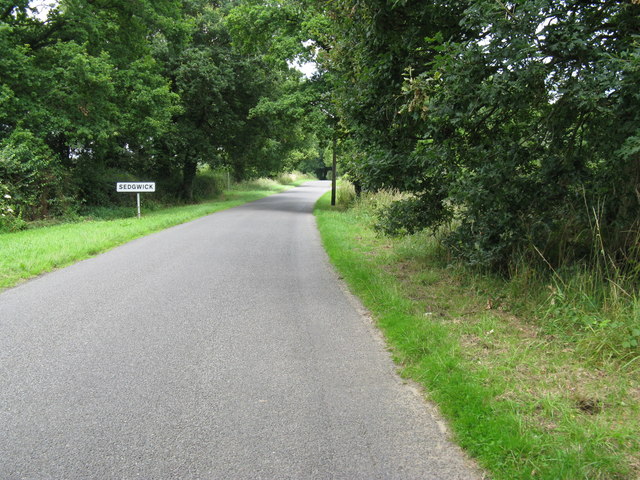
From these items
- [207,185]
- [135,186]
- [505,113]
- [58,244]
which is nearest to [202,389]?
[505,113]

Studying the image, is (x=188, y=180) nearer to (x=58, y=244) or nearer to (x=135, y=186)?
(x=135, y=186)

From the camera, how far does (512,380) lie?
360 cm

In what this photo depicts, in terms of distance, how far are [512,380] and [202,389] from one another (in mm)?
2468

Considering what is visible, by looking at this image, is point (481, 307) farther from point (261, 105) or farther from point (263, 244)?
point (261, 105)

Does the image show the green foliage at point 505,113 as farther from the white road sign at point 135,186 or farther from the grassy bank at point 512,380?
the white road sign at point 135,186

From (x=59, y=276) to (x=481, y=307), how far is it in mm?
6569

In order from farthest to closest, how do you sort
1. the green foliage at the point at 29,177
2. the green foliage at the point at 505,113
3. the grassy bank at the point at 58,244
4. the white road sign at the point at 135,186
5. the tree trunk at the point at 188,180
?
the tree trunk at the point at 188,180, the white road sign at the point at 135,186, the green foliage at the point at 29,177, the grassy bank at the point at 58,244, the green foliage at the point at 505,113

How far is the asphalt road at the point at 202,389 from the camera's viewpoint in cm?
273

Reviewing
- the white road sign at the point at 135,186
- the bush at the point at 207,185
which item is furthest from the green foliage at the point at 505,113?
the bush at the point at 207,185

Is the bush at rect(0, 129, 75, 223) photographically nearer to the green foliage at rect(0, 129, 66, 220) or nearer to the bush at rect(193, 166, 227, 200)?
the green foliage at rect(0, 129, 66, 220)

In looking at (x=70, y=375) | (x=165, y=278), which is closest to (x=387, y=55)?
(x=165, y=278)

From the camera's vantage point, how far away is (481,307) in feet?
18.2

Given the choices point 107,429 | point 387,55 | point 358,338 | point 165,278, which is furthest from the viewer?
point 165,278

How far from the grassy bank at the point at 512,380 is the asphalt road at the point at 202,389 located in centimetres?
26
